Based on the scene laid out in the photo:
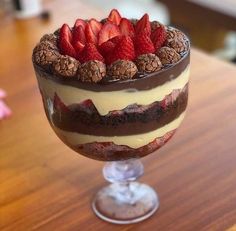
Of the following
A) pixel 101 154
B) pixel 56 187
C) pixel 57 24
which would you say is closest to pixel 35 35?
pixel 57 24

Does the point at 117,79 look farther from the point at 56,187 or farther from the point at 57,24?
the point at 57,24

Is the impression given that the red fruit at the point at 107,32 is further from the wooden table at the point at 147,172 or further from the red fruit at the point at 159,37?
the wooden table at the point at 147,172

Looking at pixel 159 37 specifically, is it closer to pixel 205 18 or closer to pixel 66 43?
pixel 66 43

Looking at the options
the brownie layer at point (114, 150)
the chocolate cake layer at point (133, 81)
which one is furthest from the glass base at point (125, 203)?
the chocolate cake layer at point (133, 81)

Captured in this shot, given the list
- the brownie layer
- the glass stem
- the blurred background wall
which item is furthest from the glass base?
the blurred background wall

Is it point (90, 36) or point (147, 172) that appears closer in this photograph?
point (90, 36)

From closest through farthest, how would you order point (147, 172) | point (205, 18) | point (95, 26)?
point (95, 26) → point (147, 172) → point (205, 18)

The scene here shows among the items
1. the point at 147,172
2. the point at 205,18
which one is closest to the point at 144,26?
the point at 147,172
